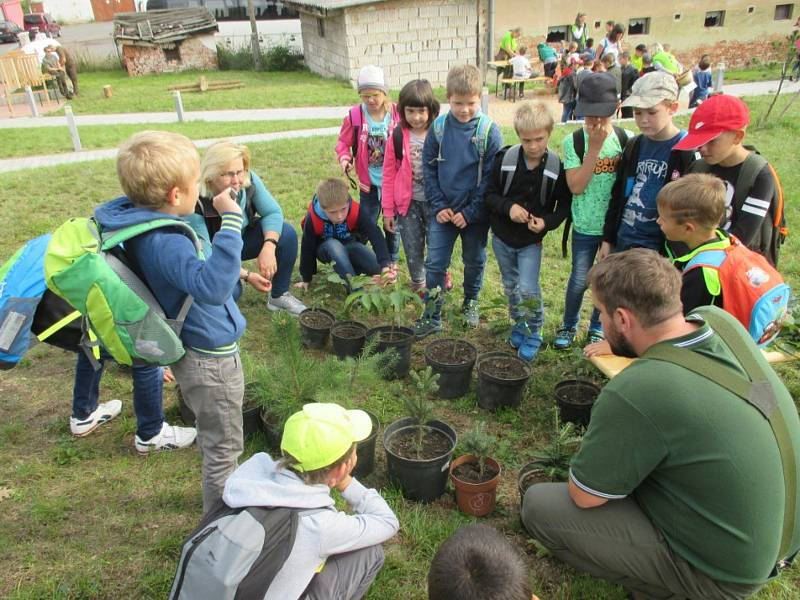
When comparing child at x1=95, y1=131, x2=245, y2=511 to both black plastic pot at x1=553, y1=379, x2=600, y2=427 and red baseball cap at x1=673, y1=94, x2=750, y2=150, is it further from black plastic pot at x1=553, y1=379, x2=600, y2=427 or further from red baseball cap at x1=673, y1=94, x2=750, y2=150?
red baseball cap at x1=673, y1=94, x2=750, y2=150

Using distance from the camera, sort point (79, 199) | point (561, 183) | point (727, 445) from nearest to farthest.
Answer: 1. point (727, 445)
2. point (561, 183)
3. point (79, 199)

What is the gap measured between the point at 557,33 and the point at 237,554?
932 inches

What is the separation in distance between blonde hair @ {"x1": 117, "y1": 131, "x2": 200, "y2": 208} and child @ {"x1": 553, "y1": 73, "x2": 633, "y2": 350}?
95.9 inches

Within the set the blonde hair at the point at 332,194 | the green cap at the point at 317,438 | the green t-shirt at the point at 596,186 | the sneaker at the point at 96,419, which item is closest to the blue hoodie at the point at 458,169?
the green t-shirt at the point at 596,186

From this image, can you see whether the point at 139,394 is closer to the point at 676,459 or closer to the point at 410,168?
the point at 410,168

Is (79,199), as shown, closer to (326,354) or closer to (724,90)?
(326,354)

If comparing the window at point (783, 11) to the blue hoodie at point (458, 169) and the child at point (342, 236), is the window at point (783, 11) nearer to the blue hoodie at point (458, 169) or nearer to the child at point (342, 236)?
the child at point (342, 236)

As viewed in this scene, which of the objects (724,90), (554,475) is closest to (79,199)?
(554,475)

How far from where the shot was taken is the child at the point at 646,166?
11.5ft

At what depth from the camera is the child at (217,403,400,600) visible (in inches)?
77.4

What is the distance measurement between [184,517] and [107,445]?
876mm

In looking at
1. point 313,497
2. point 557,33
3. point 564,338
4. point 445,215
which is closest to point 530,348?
point 564,338

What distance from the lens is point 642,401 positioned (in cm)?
195

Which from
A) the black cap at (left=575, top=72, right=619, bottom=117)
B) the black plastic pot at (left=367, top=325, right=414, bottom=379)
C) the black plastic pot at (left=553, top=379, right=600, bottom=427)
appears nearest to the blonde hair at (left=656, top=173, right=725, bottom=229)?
the black cap at (left=575, top=72, right=619, bottom=117)
